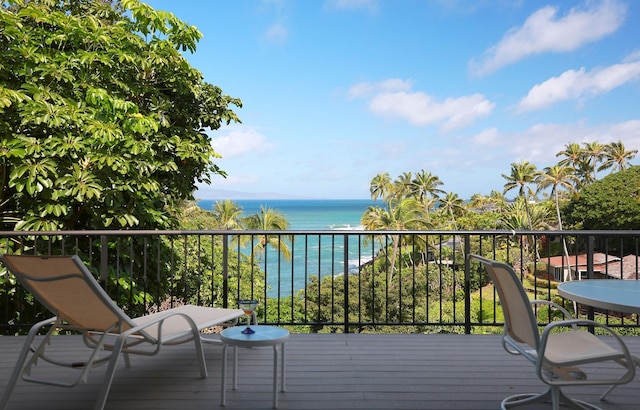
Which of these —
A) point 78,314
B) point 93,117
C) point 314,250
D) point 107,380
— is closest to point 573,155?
point 314,250

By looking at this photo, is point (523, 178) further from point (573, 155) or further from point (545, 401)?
point (545, 401)

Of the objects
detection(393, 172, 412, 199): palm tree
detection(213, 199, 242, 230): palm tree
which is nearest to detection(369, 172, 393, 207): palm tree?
detection(393, 172, 412, 199): palm tree

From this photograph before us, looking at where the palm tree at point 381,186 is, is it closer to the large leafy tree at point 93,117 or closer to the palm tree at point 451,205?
the palm tree at point 451,205

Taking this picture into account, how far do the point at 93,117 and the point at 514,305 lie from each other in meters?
6.38

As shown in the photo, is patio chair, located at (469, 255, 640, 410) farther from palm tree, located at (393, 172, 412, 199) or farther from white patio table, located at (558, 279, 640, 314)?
palm tree, located at (393, 172, 412, 199)

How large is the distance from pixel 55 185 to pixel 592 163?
4819 centimetres

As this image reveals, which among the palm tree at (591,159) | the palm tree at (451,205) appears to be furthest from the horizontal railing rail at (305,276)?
the palm tree at (591,159)

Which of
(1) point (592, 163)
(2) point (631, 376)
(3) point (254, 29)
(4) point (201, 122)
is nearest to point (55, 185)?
(4) point (201, 122)

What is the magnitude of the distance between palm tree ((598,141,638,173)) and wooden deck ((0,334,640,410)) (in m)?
48.1

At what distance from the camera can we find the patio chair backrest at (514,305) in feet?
7.69

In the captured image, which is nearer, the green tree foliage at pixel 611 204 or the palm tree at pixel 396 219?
the green tree foliage at pixel 611 204

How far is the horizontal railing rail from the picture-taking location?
4.41 meters

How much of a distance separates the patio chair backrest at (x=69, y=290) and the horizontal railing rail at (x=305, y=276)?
1.07 meters

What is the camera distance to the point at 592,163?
46250 millimetres
